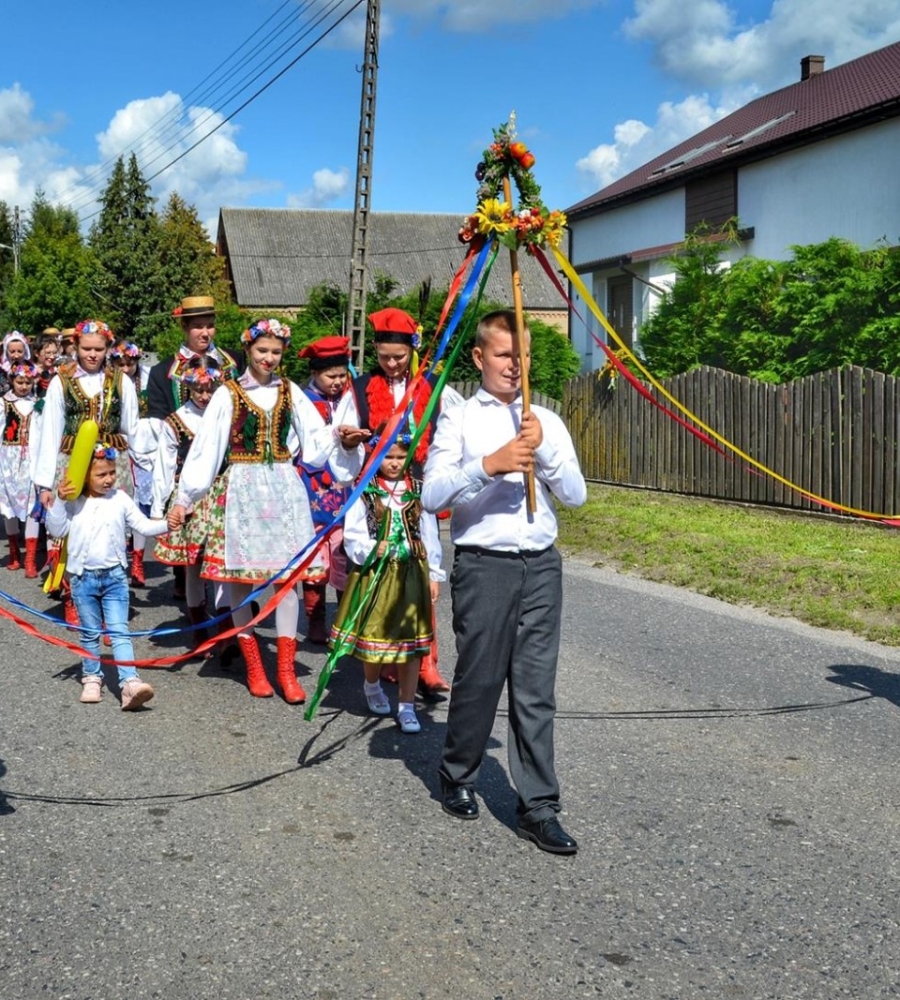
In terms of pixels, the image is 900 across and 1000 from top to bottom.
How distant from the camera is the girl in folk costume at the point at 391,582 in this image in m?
6.13

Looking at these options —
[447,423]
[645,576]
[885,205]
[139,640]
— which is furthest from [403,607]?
[885,205]

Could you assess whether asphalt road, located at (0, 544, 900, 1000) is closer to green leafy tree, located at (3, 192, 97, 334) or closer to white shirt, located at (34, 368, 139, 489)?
white shirt, located at (34, 368, 139, 489)

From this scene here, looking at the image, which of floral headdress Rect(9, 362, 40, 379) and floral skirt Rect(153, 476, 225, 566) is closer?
floral skirt Rect(153, 476, 225, 566)

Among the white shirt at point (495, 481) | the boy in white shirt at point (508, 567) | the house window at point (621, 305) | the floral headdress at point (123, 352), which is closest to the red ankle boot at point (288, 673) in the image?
the boy in white shirt at point (508, 567)

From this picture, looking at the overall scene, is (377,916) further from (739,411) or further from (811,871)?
(739,411)

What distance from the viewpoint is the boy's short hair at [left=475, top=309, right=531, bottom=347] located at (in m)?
4.63

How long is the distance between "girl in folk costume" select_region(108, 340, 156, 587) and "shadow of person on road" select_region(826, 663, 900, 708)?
15.8ft

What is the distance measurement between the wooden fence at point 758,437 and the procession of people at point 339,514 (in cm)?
762

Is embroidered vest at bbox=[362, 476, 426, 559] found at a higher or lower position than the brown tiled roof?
lower

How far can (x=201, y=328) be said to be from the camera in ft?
28.3

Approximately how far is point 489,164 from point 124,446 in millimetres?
5342

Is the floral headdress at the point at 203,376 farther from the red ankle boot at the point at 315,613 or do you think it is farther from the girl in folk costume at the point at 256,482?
the red ankle boot at the point at 315,613

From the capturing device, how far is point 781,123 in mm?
27281

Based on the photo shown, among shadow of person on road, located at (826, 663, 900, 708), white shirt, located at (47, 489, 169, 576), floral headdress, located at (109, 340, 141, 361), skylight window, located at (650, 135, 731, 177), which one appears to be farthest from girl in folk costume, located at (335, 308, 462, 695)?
skylight window, located at (650, 135, 731, 177)
